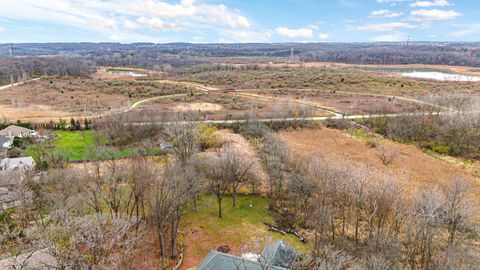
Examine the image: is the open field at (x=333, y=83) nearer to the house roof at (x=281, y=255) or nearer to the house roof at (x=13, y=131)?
the house roof at (x=13, y=131)

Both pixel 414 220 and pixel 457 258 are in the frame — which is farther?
pixel 414 220

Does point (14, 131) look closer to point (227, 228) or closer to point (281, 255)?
point (227, 228)

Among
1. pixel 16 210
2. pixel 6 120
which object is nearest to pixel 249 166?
pixel 16 210

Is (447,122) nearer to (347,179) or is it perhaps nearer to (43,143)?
(347,179)

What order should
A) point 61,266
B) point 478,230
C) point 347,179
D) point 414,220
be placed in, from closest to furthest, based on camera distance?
1. point 61,266
2. point 414,220
3. point 478,230
4. point 347,179

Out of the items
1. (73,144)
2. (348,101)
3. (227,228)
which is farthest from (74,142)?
(348,101)

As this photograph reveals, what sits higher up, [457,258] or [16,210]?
[457,258]

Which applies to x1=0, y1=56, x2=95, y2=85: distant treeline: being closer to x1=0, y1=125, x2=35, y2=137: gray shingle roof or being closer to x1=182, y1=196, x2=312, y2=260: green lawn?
x1=0, y1=125, x2=35, y2=137: gray shingle roof

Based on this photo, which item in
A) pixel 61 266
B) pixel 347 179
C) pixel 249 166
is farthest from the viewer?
pixel 249 166
